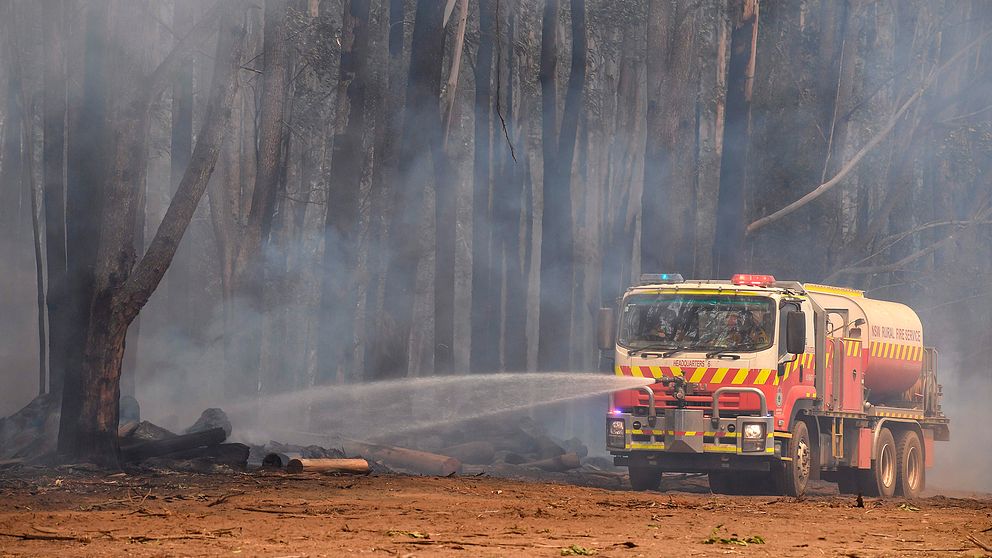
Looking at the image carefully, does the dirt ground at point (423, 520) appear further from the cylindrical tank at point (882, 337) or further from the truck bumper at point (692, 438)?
the cylindrical tank at point (882, 337)

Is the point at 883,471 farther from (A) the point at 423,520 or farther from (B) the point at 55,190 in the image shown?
(B) the point at 55,190

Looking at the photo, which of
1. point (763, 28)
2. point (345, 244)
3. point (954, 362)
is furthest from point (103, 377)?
point (954, 362)

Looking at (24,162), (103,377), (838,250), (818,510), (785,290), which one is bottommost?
(818,510)

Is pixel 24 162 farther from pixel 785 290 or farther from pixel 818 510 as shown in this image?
pixel 818 510

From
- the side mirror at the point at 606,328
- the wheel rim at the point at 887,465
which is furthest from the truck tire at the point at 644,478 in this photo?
the wheel rim at the point at 887,465

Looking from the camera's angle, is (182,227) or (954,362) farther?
(954,362)

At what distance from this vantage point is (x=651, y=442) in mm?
17406

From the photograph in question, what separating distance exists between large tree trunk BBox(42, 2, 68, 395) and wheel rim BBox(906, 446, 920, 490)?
11743 millimetres

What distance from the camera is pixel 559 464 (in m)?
21.4

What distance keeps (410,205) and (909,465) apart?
1040 cm

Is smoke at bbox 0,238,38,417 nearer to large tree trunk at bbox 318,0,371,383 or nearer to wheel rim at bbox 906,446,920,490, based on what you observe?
large tree trunk at bbox 318,0,371,383

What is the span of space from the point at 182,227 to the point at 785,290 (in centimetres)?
735

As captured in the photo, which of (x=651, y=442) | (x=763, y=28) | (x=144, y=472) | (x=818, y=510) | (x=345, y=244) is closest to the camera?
(x=818, y=510)

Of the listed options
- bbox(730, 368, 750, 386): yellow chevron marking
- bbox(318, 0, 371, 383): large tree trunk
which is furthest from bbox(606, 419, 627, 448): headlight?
bbox(318, 0, 371, 383): large tree trunk
